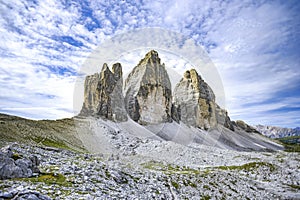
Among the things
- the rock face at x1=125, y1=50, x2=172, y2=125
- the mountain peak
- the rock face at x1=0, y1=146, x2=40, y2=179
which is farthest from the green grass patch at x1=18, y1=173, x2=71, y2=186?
the mountain peak

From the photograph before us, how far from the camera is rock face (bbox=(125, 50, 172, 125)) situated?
158 m

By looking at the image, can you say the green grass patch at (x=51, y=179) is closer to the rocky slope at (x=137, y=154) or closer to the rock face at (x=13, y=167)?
the rocky slope at (x=137, y=154)

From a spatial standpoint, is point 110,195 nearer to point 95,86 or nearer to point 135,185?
point 135,185

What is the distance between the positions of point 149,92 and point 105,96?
1578 inches

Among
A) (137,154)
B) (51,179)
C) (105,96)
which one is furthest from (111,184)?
(105,96)

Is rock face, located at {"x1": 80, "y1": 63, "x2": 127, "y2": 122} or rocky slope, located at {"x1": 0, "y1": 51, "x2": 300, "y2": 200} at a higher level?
rock face, located at {"x1": 80, "y1": 63, "x2": 127, "y2": 122}

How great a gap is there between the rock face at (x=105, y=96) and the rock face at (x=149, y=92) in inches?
648

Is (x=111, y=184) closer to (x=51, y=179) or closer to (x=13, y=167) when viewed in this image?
(x=51, y=179)

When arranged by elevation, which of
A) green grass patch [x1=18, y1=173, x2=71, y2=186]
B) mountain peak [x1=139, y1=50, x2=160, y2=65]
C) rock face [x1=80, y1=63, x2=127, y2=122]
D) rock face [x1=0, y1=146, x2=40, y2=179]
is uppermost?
mountain peak [x1=139, y1=50, x2=160, y2=65]

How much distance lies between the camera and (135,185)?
25047mm

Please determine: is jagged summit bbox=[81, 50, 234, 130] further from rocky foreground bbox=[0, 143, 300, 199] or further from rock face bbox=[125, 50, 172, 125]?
rocky foreground bbox=[0, 143, 300, 199]

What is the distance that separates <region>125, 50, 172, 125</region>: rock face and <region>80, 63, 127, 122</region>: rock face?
16.5 metres

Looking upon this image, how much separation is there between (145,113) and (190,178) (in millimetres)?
123489

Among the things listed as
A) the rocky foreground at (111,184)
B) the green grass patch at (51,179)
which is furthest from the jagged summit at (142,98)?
the green grass patch at (51,179)
